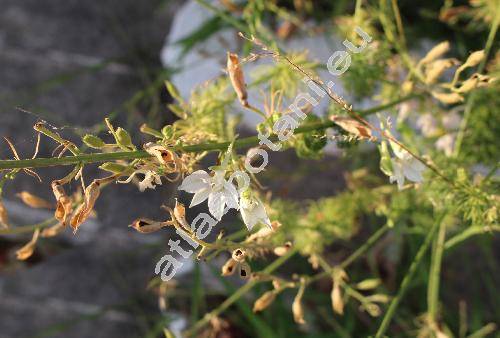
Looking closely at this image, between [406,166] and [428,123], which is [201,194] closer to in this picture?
[406,166]

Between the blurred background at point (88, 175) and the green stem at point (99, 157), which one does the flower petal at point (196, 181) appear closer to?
the green stem at point (99, 157)

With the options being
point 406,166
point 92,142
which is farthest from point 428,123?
point 92,142

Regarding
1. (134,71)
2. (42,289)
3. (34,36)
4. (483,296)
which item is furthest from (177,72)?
(483,296)

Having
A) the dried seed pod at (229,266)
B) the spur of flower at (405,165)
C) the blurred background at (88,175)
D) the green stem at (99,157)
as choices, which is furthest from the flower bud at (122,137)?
the blurred background at (88,175)

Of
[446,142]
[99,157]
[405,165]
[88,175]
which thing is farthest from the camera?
[88,175]

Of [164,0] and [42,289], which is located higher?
[164,0]

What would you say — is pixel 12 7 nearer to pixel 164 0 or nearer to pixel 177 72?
pixel 164 0
